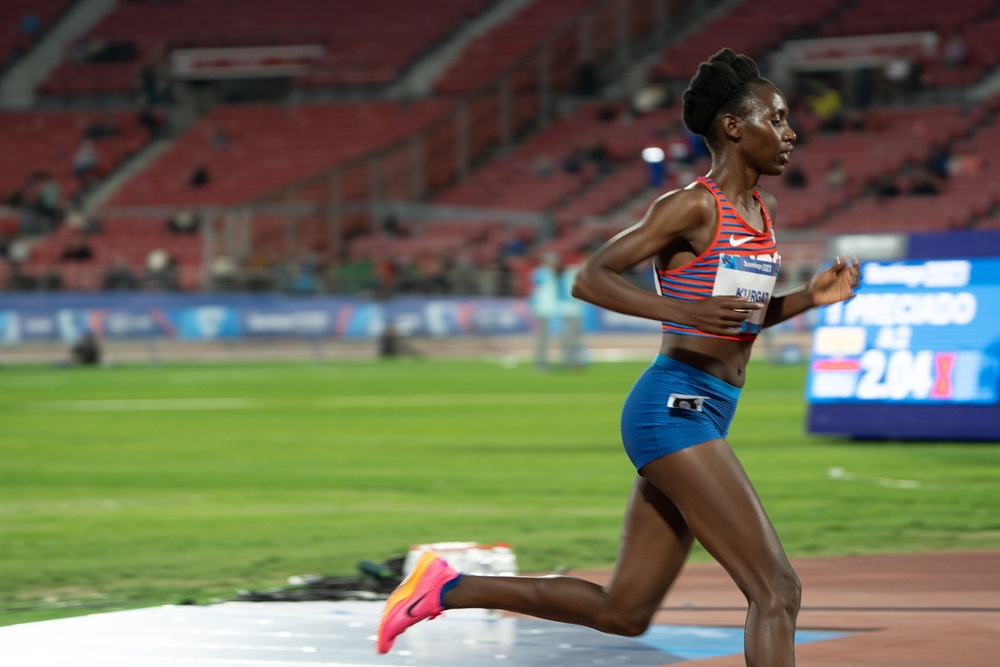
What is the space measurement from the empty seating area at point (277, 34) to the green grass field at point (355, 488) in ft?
116

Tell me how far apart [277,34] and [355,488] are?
49.0m

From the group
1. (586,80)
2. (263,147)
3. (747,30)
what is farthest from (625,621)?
(263,147)

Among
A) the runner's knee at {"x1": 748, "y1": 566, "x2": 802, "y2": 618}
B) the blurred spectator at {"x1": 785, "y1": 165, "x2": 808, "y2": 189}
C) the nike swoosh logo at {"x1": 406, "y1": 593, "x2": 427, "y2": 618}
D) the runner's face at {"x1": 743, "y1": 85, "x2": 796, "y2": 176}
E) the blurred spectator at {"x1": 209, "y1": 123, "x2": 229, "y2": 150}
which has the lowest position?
the nike swoosh logo at {"x1": 406, "y1": 593, "x2": 427, "y2": 618}

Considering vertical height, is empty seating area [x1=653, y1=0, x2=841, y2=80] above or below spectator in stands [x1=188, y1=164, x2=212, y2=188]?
above

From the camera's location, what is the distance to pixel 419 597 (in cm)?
586

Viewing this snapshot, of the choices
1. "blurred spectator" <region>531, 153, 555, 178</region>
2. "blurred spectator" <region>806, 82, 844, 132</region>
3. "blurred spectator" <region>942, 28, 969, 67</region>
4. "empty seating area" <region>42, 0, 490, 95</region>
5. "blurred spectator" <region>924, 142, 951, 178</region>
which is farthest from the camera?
"empty seating area" <region>42, 0, 490, 95</region>

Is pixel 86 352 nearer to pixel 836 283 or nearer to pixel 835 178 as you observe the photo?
pixel 835 178

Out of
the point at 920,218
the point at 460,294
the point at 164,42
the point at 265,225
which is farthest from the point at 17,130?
the point at 920,218

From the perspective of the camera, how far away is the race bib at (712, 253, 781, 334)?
17.2 ft

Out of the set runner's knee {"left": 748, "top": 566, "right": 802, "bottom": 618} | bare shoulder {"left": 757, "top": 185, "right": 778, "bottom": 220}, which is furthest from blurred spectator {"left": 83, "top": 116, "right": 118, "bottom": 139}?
runner's knee {"left": 748, "top": 566, "right": 802, "bottom": 618}

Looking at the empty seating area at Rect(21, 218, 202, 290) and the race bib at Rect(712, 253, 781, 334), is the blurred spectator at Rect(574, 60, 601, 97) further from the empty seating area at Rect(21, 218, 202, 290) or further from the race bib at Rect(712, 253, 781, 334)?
the race bib at Rect(712, 253, 781, 334)

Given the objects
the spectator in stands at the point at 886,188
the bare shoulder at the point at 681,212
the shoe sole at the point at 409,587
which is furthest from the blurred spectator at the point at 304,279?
the bare shoulder at the point at 681,212

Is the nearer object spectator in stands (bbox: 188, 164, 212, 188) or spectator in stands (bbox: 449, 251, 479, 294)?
spectator in stands (bbox: 449, 251, 479, 294)

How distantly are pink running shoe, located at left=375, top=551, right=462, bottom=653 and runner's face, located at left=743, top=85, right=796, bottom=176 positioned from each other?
178 cm
